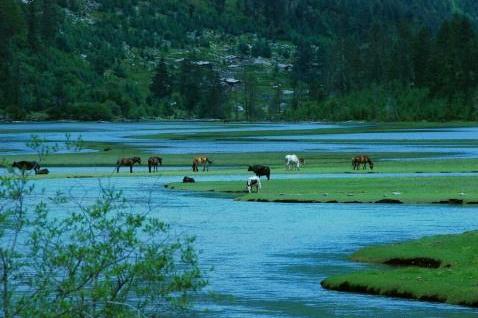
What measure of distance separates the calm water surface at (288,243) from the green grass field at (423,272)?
61 cm

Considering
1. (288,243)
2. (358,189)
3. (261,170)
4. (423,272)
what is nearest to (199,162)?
(261,170)

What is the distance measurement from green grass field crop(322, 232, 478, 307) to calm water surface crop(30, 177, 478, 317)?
0.61m

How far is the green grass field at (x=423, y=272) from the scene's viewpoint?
31.8m

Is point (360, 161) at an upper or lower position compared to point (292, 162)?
upper

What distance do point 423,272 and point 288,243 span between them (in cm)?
1068

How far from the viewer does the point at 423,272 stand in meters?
34.5

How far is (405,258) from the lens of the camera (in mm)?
37875

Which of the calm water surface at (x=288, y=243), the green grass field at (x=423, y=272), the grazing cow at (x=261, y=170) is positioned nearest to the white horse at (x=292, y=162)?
the grazing cow at (x=261, y=170)

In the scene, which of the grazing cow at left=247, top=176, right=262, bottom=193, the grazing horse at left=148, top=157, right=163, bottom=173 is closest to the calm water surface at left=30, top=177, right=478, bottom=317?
the grazing cow at left=247, top=176, right=262, bottom=193

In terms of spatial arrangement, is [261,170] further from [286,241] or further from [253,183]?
[286,241]

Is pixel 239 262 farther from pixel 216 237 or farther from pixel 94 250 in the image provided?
pixel 94 250

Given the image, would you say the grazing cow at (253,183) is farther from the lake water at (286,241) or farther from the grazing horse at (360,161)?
the grazing horse at (360,161)

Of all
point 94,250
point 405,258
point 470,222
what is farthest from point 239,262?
point 94,250

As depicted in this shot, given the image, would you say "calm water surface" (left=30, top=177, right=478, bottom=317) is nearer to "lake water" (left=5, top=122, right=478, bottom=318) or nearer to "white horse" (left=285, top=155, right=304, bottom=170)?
"lake water" (left=5, top=122, right=478, bottom=318)
